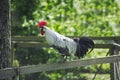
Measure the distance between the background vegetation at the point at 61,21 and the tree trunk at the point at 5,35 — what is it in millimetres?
2048

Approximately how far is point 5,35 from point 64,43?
0.94 m

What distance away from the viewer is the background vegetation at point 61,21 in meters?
7.06

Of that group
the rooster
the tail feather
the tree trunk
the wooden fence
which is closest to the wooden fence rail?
the wooden fence

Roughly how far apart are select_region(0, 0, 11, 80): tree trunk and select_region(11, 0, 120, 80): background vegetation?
2.05 metres

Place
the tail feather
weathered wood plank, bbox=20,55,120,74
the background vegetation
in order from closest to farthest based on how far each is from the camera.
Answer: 1. weathered wood plank, bbox=20,55,120,74
2. the tail feather
3. the background vegetation

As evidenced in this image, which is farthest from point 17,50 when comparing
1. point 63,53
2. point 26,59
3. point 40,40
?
point 63,53

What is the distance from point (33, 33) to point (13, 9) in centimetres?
83

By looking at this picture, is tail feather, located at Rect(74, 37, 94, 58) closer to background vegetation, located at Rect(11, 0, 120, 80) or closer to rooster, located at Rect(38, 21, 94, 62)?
rooster, located at Rect(38, 21, 94, 62)

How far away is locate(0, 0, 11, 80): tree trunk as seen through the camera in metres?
4.52

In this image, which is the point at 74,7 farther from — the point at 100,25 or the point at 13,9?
the point at 13,9

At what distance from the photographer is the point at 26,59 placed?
7.25 meters

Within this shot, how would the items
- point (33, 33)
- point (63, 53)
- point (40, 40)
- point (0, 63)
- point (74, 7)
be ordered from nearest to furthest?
1. point (0, 63)
2. point (63, 53)
3. point (40, 40)
4. point (33, 33)
5. point (74, 7)

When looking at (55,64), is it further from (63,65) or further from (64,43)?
(64,43)

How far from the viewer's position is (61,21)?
30.1ft
